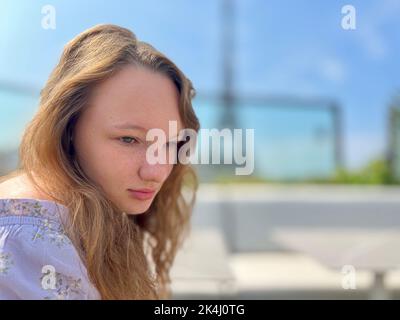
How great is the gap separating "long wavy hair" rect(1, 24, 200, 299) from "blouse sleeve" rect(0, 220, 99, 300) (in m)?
0.06

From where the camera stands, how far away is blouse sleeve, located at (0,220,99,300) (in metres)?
0.70

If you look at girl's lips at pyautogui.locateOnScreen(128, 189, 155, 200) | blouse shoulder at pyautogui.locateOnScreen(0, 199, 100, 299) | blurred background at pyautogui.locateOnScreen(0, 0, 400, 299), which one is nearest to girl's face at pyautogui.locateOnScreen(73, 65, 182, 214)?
girl's lips at pyautogui.locateOnScreen(128, 189, 155, 200)

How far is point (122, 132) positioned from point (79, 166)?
110mm

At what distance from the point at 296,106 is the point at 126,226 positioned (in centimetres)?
412

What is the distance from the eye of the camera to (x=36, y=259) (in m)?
0.71

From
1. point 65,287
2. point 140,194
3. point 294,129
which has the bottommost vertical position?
point 65,287

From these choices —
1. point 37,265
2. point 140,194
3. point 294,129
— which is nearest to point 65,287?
point 37,265

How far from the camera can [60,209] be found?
796 millimetres

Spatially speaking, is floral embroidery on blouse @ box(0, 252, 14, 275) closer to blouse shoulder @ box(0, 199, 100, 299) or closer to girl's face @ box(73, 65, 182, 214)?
blouse shoulder @ box(0, 199, 100, 299)

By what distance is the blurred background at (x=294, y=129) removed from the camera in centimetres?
318

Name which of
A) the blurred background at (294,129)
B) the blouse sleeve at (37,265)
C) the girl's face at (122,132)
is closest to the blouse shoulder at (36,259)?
the blouse sleeve at (37,265)

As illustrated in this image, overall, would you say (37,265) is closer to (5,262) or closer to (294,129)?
(5,262)

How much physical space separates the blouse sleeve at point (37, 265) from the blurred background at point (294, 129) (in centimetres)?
197
